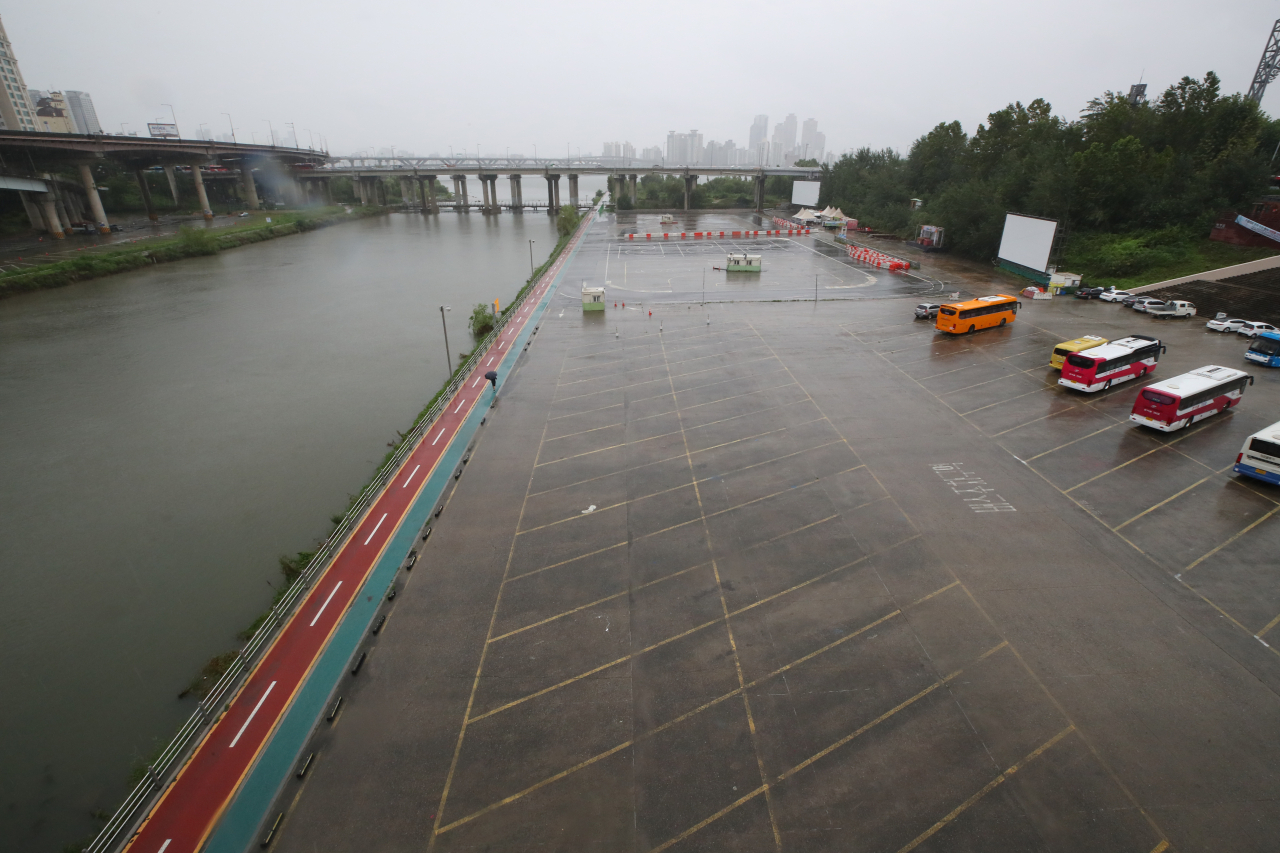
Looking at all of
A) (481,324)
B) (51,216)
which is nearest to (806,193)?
(481,324)

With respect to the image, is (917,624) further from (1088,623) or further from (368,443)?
(368,443)

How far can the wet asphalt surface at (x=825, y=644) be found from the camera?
9750mm

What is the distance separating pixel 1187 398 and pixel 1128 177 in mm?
42275

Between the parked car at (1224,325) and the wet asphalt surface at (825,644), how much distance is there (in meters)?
13.7

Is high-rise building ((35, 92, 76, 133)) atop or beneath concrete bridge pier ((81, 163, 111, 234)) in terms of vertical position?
atop

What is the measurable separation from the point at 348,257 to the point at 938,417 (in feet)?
229

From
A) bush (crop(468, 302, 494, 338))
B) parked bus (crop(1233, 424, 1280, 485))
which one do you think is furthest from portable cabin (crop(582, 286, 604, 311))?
parked bus (crop(1233, 424, 1280, 485))

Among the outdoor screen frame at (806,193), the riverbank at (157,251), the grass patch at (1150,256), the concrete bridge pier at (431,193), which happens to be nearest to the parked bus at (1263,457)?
the grass patch at (1150,256)

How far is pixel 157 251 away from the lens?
64562 mm

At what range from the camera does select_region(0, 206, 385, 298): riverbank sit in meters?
51.4

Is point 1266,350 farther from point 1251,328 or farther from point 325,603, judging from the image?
point 325,603

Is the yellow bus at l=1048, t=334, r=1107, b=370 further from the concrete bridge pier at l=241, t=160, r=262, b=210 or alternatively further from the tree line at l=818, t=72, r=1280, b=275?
the concrete bridge pier at l=241, t=160, r=262, b=210

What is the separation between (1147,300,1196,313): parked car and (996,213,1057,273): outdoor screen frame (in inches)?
423

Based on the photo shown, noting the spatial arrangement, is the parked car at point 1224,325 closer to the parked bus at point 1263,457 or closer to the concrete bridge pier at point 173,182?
the parked bus at point 1263,457
